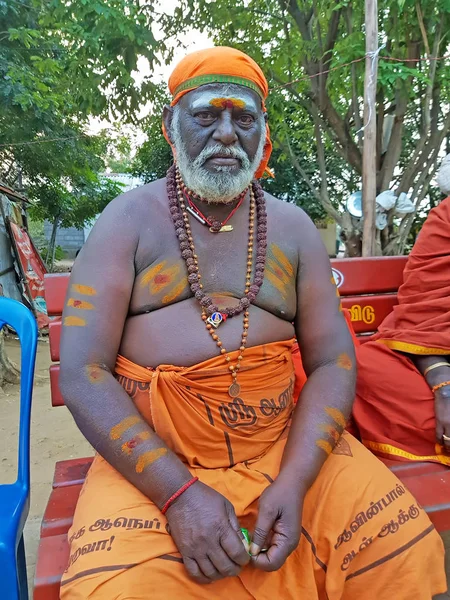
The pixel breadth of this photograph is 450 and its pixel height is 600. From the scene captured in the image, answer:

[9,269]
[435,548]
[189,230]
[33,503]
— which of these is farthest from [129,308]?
[9,269]

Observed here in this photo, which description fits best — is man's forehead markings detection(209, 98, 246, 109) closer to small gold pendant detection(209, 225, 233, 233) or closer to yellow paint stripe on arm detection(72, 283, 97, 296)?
small gold pendant detection(209, 225, 233, 233)

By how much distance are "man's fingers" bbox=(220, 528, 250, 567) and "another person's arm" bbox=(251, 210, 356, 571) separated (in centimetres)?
5

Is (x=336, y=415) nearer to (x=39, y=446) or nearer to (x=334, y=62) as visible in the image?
(x=39, y=446)

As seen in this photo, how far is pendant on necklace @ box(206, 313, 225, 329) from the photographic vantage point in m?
1.62

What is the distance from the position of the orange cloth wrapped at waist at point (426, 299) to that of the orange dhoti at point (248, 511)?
719mm

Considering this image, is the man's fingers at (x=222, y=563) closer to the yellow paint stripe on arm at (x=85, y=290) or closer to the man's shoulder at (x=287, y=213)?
the yellow paint stripe on arm at (x=85, y=290)

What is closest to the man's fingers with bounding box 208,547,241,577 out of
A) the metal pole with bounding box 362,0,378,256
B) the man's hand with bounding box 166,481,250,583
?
the man's hand with bounding box 166,481,250,583

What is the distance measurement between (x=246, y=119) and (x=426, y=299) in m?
1.21

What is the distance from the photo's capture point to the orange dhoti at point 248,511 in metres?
1.24

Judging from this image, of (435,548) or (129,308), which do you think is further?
(129,308)

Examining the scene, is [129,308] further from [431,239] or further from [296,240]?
[431,239]

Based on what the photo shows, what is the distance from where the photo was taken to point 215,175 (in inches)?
66.6

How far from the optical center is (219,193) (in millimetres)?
1707

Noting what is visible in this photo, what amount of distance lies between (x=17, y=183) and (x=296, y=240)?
11.8 m
